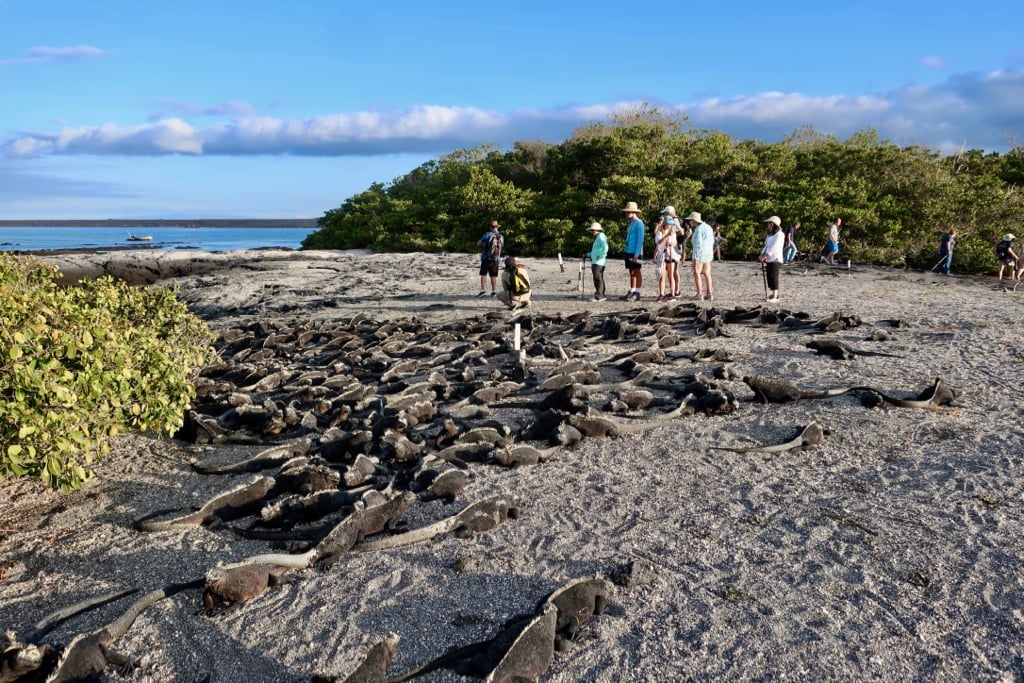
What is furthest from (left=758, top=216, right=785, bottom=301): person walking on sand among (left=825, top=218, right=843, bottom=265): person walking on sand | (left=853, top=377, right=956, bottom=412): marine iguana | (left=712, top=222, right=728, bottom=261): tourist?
(left=712, top=222, right=728, bottom=261): tourist

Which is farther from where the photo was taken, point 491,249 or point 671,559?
point 491,249

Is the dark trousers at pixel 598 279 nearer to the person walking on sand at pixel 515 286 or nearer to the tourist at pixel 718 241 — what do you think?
the person walking on sand at pixel 515 286

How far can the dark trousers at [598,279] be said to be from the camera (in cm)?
1436

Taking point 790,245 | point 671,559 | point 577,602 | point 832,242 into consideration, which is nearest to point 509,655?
point 577,602

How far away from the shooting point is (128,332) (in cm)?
590

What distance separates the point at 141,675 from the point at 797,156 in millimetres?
30812

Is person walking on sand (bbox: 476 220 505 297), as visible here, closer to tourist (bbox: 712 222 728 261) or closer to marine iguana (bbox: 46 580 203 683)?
tourist (bbox: 712 222 728 261)

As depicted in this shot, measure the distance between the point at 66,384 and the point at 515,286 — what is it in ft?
29.7

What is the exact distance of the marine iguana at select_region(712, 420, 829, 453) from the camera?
5.69m

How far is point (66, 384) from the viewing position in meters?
4.60

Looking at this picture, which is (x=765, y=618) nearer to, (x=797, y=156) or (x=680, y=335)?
(x=680, y=335)

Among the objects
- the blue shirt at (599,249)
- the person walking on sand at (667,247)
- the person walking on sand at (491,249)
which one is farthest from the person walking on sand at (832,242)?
the person walking on sand at (491,249)

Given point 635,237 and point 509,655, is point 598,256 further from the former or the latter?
point 509,655

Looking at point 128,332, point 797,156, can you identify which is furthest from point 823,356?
point 797,156
